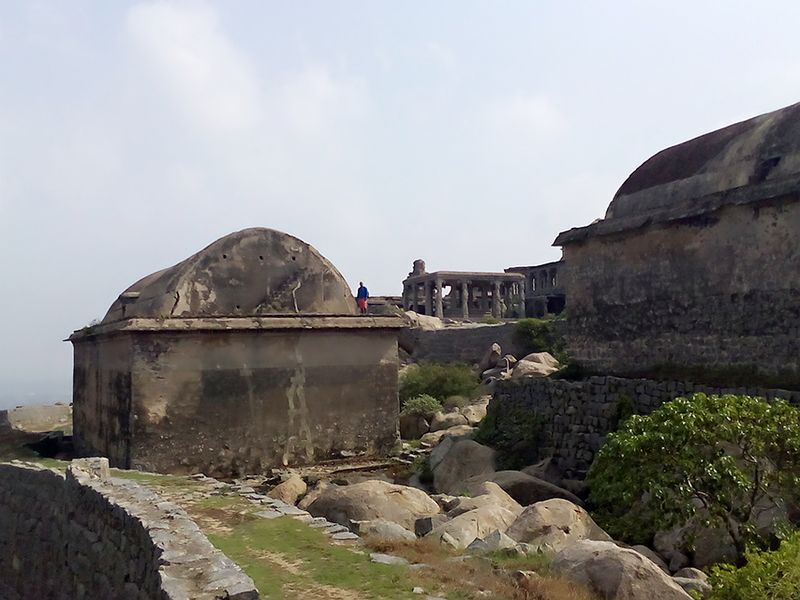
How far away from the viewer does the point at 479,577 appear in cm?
580

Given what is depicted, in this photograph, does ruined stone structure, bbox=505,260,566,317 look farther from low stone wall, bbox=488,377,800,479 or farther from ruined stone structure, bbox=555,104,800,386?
low stone wall, bbox=488,377,800,479

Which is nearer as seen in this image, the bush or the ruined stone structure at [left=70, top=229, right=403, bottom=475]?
the ruined stone structure at [left=70, top=229, right=403, bottom=475]

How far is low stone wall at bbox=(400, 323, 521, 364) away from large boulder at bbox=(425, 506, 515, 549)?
1954 cm

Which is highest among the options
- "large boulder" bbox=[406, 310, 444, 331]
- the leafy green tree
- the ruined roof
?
the ruined roof

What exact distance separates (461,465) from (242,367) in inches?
169

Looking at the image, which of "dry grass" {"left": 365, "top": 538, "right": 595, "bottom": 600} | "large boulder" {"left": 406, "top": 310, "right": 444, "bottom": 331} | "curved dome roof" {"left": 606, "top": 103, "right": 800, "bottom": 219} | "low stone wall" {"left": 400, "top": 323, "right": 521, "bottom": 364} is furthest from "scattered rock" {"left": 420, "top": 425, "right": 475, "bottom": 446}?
"large boulder" {"left": 406, "top": 310, "right": 444, "bottom": 331}

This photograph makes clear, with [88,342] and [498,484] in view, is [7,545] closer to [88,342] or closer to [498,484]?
[88,342]

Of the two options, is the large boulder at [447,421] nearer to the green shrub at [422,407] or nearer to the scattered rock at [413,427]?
the scattered rock at [413,427]

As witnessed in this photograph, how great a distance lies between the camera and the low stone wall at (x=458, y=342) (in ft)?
94.9

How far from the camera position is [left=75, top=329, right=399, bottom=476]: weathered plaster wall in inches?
501

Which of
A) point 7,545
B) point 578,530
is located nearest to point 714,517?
point 578,530

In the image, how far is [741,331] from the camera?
12.8m

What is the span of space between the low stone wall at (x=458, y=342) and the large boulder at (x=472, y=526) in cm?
1954

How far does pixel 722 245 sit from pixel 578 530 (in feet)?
22.9
